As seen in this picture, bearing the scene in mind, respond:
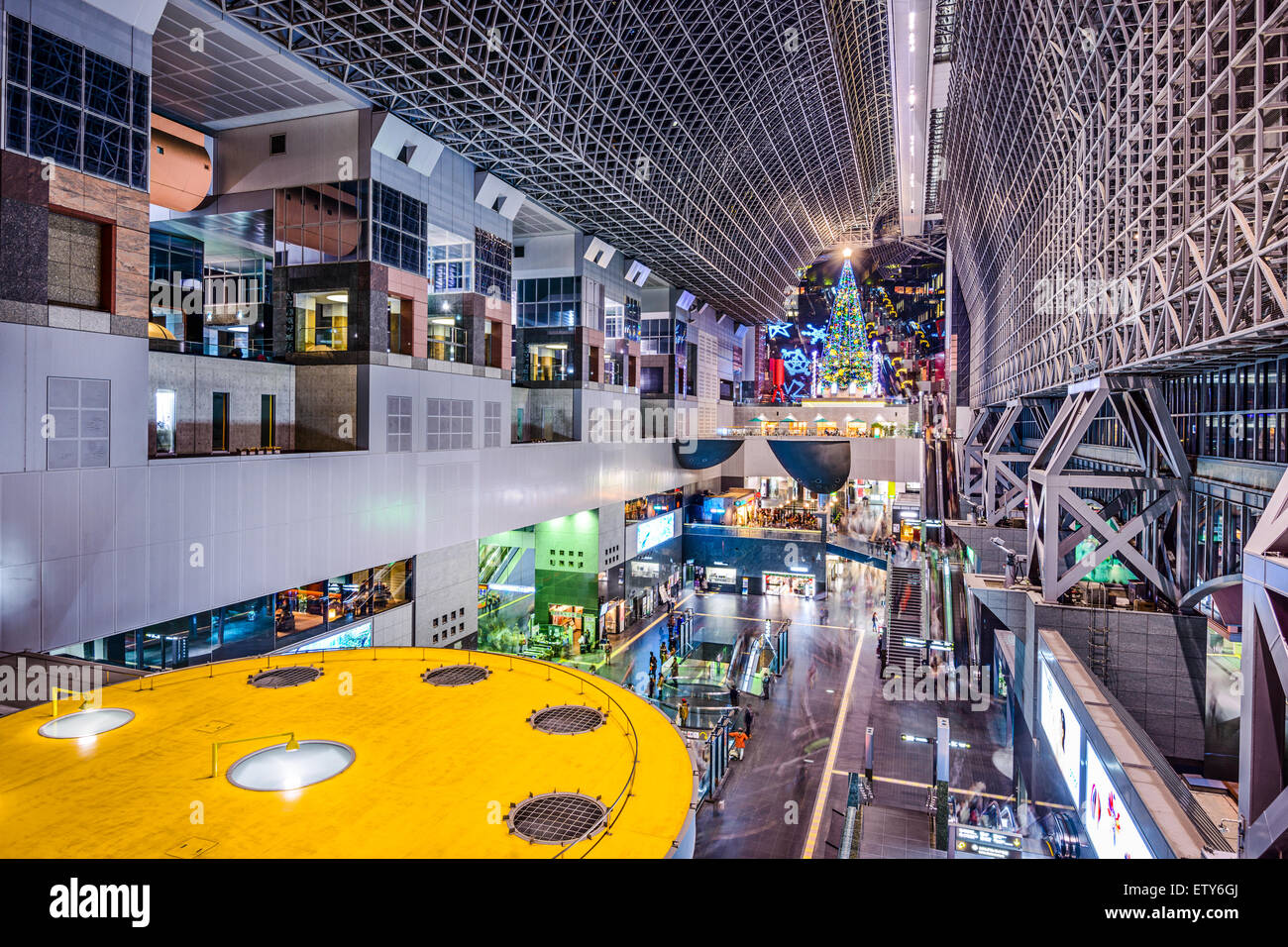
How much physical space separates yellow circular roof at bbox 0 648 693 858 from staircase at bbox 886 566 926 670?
2173cm

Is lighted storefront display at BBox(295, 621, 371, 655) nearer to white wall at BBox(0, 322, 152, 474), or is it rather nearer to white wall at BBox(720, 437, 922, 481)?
white wall at BBox(0, 322, 152, 474)

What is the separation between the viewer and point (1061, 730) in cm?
1427

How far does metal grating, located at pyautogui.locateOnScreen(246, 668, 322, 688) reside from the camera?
433 inches

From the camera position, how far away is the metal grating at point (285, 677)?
11000 millimetres

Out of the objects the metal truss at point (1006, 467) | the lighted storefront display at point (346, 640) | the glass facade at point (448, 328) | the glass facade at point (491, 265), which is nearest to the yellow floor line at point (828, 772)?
the metal truss at point (1006, 467)

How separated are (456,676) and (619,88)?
2164 cm

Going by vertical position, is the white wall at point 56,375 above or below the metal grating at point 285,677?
above

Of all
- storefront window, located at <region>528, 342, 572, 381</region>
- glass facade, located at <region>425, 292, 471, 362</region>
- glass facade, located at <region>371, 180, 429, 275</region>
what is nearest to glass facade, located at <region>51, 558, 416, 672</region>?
glass facade, located at <region>425, 292, 471, 362</region>

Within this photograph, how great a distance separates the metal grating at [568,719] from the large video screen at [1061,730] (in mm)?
8806
